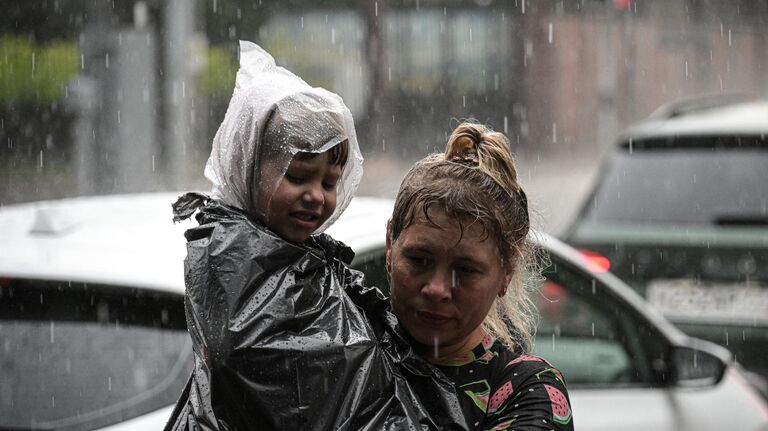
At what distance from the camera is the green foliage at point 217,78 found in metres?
19.6

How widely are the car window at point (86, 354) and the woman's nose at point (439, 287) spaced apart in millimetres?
1152

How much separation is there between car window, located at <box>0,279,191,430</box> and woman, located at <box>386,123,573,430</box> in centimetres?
108

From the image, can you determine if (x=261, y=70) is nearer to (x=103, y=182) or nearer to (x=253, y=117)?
(x=253, y=117)

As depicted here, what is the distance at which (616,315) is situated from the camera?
4461 mm

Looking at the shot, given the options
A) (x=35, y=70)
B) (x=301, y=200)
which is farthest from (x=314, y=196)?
(x=35, y=70)

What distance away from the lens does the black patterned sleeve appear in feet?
6.43

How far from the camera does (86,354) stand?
3.08 metres

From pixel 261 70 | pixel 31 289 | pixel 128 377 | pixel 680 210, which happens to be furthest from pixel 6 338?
pixel 680 210

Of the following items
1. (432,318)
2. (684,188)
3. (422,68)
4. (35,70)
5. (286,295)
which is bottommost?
(422,68)

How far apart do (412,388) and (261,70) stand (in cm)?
65

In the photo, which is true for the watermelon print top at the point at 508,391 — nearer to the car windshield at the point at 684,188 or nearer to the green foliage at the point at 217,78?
the car windshield at the point at 684,188

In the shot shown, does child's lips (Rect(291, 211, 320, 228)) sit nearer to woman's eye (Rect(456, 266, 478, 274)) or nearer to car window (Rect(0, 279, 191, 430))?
woman's eye (Rect(456, 266, 478, 274))

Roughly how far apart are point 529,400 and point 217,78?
18.1 meters

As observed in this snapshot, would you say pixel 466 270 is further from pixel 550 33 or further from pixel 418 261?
pixel 550 33
